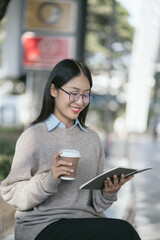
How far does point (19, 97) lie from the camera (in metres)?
23.5

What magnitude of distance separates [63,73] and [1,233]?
4.08ft

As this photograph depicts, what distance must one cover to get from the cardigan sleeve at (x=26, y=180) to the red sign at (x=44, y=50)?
589 centimetres

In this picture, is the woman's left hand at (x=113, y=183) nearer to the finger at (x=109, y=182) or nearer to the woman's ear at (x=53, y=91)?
the finger at (x=109, y=182)

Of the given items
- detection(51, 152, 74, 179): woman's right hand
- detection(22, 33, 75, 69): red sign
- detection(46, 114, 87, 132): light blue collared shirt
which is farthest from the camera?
detection(22, 33, 75, 69): red sign

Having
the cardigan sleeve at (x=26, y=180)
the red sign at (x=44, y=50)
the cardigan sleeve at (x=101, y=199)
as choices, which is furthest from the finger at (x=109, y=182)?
the red sign at (x=44, y=50)

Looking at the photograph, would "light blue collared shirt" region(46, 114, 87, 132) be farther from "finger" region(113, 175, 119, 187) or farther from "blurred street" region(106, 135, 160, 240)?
"blurred street" region(106, 135, 160, 240)

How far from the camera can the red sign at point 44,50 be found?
8000 mm

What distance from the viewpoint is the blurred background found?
7.31 metres

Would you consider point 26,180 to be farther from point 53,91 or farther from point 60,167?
point 53,91

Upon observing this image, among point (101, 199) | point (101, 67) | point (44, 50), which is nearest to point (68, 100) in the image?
point (101, 199)

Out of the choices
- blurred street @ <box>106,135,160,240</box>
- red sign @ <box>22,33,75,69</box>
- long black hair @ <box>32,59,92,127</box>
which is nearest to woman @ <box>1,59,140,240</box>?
long black hair @ <box>32,59,92,127</box>

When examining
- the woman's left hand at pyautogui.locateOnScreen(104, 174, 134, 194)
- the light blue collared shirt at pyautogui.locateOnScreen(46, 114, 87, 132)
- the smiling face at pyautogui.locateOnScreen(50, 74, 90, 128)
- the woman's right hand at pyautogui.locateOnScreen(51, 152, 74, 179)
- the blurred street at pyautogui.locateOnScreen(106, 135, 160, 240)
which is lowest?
the blurred street at pyautogui.locateOnScreen(106, 135, 160, 240)

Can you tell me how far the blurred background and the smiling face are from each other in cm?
225

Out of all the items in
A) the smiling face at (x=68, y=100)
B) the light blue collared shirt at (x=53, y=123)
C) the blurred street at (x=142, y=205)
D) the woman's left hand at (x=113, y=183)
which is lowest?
the blurred street at (x=142, y=205)
